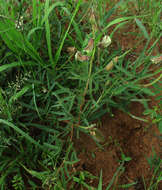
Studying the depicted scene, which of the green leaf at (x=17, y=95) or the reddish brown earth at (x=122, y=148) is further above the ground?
the green leaf at (x=17, y=95)

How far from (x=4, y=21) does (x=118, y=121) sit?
38.4 inches

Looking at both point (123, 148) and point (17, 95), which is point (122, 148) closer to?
point (123, 148)

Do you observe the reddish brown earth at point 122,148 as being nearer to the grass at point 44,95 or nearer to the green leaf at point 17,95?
the grass at point 44,95

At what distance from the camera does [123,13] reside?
177 cm

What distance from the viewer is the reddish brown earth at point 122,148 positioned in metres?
1.48

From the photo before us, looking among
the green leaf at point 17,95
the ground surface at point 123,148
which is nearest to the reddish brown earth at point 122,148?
the ground surface at point 123,148

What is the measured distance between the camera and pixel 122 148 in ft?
5.03

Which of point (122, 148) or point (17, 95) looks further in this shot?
point (122, 148)

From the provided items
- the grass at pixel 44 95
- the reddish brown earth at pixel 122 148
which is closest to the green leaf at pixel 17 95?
the grass at pixel 44 95

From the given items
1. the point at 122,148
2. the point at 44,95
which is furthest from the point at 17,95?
the point at 122,148

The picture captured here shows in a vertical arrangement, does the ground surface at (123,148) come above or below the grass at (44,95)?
below

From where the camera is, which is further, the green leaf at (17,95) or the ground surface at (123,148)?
the ground surface at (123,148)

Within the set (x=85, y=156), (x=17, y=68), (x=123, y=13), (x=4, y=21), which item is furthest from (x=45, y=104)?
(x=123, y=13)

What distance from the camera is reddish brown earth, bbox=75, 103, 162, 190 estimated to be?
1.48 m
